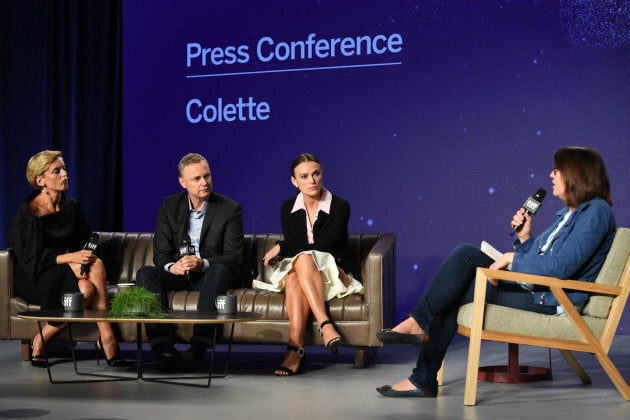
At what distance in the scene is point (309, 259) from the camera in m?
4.72

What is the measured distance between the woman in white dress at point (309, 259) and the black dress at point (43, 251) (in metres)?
1.08

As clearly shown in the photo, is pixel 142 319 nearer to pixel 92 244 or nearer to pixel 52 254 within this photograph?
pixel 92 244

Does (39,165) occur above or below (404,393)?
above

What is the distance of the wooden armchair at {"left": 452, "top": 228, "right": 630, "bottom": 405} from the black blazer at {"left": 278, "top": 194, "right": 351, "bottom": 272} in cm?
136

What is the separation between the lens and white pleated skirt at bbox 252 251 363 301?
4758mm

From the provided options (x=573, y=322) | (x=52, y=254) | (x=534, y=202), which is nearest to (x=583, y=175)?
(x=534, y=202)

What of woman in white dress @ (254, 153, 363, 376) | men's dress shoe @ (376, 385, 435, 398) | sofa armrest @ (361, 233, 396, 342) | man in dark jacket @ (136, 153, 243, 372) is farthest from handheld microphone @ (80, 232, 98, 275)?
→ men's dress shoe @ (376, 385, 435, 398)

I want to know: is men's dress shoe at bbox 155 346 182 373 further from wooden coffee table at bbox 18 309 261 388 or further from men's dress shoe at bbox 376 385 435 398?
men's dress shoe at bbox 376 385 435 398

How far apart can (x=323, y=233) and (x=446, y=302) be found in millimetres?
1306

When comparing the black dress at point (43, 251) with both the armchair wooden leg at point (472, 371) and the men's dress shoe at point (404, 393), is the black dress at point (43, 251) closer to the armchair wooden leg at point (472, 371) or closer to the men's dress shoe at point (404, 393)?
the men's dress shoe at point (404, 393)

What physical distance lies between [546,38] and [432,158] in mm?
1142

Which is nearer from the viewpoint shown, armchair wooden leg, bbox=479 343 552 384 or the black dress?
armchair wooden leg, bbox=479 343 552 384

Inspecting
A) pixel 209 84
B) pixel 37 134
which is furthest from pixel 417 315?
pixel 37 134

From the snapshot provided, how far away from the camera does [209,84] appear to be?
714cm
